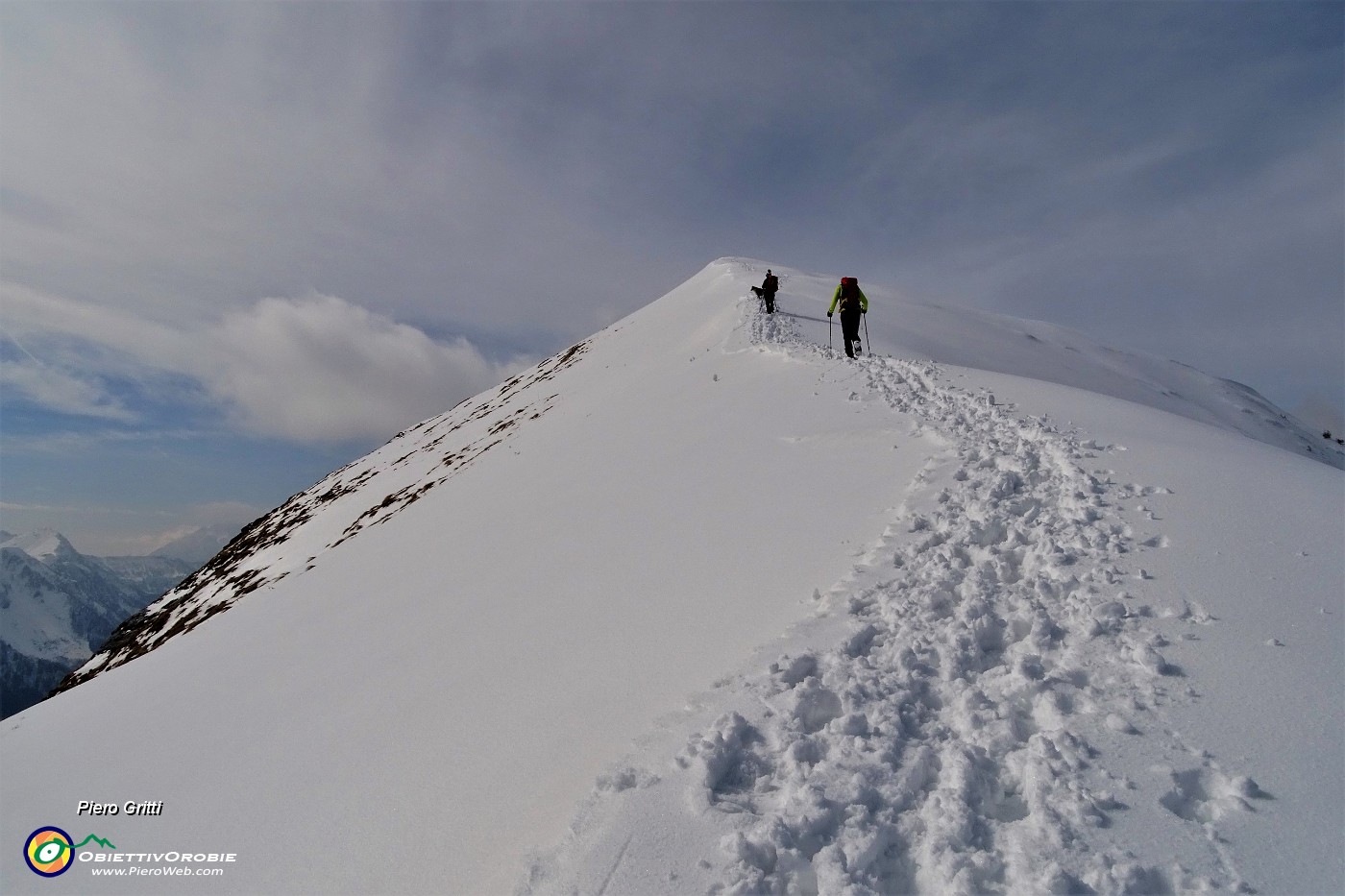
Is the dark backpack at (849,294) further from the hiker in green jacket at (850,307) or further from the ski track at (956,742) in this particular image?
→ the ski track at (956,742)

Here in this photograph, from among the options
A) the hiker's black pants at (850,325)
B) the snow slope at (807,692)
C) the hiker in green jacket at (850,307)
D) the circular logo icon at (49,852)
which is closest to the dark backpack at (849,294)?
the hiker in green jacket at (850,307)

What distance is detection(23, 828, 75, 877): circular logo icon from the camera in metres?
5.27

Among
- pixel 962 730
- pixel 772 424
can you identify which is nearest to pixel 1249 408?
pixel 772 424

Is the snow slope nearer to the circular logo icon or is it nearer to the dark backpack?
the circular logo icon

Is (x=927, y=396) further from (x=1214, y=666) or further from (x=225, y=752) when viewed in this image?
(x=225, y=752)

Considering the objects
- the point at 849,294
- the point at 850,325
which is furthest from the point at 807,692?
the point at 849,294

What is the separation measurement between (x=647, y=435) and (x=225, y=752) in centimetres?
920

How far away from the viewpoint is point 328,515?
23203 mm

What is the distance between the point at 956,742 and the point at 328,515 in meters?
24.2

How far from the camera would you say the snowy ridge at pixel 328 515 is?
1827 centimetres

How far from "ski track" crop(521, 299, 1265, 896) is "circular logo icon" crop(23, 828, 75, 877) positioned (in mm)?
4840

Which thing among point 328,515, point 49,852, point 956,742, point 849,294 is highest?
point 849,294

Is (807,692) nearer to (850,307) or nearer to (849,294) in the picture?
(850,307)

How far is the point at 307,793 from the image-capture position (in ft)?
17.0
